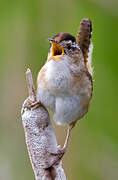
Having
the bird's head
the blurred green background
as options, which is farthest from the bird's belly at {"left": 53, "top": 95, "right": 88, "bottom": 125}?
the blurred green background

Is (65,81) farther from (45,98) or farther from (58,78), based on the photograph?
(45,98)

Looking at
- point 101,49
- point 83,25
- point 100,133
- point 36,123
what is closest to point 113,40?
point 101,49

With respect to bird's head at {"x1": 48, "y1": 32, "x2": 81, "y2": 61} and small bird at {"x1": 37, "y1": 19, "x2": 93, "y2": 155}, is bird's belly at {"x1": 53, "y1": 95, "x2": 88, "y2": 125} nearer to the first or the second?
small bird at {"x1": 37, "y1": 19, "x2": 93, "y2": 155}

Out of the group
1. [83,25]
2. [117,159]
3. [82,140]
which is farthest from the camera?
[82,140]

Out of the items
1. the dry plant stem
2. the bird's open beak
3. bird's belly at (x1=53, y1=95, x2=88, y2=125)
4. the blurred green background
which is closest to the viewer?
the dry plant stem

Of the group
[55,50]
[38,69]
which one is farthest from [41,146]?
[38,69]

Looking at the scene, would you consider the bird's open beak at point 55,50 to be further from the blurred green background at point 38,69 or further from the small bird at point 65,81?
the blurred green background at point 38,69

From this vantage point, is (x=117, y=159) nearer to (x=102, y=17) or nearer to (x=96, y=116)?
(x=96, y=116)
